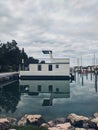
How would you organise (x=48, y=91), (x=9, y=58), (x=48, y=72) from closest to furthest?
(x=48, y=91) < (x=48, y=72) < (x=9, y=58)

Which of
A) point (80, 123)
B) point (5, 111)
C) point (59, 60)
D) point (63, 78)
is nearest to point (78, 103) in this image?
point (5, 111)

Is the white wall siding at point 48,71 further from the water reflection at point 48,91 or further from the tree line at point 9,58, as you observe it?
the tree line at point 9,58

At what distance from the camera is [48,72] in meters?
66.6

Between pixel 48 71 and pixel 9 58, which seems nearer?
pixel 48 71

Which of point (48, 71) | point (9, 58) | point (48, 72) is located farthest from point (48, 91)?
point (9, 58)

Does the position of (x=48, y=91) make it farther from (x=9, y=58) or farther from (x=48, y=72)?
(x=9, y=58)

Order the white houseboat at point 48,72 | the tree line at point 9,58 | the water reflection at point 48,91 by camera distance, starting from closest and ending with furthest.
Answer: the water reflection at point 48,91 → the white houseboat at point 48,72 → the tree line at point 9,58

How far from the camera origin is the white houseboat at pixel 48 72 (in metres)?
66.2

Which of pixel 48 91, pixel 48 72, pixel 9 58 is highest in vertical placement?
pixel 9 58

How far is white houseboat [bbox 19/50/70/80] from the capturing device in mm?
66250

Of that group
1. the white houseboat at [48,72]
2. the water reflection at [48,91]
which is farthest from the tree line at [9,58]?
the water reflection at [48,91]

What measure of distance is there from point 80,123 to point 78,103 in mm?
12682

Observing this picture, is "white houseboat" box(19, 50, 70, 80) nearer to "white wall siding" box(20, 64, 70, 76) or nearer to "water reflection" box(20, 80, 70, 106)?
"white wall siding" box(20, 64, 70, 76)

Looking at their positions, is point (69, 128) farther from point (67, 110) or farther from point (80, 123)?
point (67, 110)
